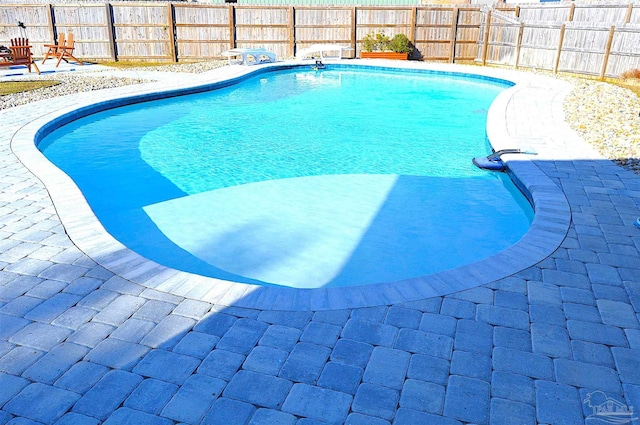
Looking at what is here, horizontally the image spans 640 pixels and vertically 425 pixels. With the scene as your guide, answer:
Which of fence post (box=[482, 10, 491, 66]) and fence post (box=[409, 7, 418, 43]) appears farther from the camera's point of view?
fence post (box=[409, 7, 418, 43])

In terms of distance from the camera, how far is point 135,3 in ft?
54.4

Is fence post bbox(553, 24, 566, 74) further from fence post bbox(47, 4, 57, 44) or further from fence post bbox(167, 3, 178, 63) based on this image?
fence post bbox(47, 4, 57, 44)

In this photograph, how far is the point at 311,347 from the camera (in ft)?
9.04

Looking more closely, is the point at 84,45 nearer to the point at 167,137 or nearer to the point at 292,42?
the point at 292,42

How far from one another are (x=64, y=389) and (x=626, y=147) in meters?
7.14

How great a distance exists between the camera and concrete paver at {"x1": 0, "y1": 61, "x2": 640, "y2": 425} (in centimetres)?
235

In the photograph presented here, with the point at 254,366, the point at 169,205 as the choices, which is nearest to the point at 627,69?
the point at 169,205

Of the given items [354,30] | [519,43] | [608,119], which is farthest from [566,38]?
[354,30]

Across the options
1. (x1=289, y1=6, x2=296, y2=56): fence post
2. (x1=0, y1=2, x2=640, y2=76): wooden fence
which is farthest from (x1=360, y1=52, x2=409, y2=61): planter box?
(x1=289, y1=6, x2=296, y2=56): fence post

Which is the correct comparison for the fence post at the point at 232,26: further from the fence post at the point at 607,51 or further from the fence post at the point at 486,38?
the fence post at the point at 607,51

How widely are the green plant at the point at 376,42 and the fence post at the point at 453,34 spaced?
2220mm

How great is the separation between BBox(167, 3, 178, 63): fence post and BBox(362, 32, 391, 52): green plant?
666 centimetres

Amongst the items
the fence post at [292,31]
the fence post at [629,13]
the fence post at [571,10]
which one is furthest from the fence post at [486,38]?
the fence post at [292,31]

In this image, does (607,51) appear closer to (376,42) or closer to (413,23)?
(413,23)
